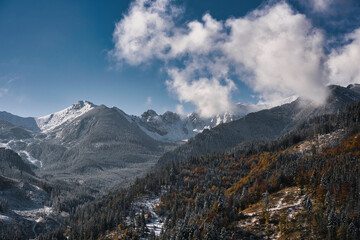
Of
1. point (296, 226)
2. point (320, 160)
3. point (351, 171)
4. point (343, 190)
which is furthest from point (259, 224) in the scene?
point (320, 160)

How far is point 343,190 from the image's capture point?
123 metres

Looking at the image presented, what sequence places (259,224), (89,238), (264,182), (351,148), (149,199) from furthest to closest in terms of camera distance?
(149,199) < (351,148) < (264,182) < (89,238) < (259,224)

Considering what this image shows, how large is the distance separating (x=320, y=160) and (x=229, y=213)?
9377 cm

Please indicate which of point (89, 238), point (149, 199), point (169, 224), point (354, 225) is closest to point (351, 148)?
point (354, 225)

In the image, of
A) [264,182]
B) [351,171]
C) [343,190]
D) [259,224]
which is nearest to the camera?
[259,224]

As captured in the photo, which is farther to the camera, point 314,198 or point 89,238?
point 89,238

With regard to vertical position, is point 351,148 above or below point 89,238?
above

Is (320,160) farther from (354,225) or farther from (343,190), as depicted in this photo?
(354,225)

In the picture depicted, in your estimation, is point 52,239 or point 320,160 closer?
point 52,239

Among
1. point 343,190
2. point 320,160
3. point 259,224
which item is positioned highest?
point 320,160

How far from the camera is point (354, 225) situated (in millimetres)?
92125

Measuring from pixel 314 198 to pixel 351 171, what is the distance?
32683mm

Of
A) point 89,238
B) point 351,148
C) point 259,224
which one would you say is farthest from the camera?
point 351,148

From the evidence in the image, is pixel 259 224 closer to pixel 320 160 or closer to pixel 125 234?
pixel 125 234
